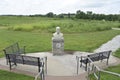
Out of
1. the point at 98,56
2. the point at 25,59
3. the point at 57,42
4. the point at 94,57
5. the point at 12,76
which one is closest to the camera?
Result: the point at 12,76

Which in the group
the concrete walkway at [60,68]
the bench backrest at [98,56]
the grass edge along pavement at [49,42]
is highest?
the bench backrest at [98,56]

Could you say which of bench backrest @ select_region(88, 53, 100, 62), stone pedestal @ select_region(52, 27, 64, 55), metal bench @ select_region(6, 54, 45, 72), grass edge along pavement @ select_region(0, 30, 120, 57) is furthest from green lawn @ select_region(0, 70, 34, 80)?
grass edge along pavement @ select_region(0, 30, 120, 57)

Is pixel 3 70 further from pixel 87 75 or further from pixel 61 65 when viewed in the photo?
pixel 87 75

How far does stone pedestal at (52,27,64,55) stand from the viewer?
13328 millimetres

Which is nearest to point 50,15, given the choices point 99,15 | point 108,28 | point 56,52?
point 99,15

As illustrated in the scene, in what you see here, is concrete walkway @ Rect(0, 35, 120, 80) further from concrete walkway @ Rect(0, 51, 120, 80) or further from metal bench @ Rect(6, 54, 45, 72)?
metal bench @ Rect(6, 54, 45, 72)

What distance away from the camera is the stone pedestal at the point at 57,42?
43.7 ft

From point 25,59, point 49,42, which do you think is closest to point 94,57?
point 25,59

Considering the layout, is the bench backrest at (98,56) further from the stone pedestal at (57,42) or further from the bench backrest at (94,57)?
the stone pedestal at (57,42)

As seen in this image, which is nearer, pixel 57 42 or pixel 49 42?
pixel 57 42

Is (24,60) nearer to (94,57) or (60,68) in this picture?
(60,68)

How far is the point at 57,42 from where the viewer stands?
43.8 ft

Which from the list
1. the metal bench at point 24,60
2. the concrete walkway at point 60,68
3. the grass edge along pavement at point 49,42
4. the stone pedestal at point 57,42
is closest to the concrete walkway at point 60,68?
the concrete walkway at point 60,68

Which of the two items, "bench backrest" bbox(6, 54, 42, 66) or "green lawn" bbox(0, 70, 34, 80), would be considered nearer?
"green lawn" bbox(0, 70, 34, 80)
